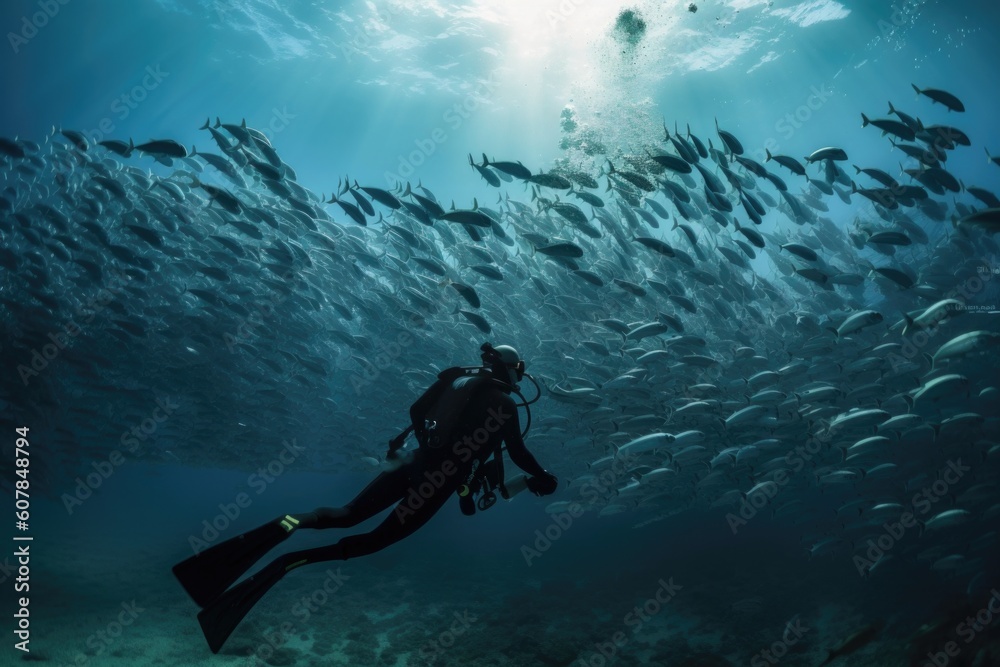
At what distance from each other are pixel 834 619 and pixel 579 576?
8.09 m

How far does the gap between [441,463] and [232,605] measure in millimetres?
1769

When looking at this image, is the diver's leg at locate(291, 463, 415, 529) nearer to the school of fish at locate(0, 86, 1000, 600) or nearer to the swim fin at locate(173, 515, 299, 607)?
the swim fin at locate(173, 515, 299, 607)

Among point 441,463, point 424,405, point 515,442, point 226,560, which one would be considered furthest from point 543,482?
point 226,560

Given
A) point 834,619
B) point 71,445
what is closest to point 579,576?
point 834,619

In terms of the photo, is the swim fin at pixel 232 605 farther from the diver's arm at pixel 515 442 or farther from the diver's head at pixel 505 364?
the diver's head at pixel 505 364

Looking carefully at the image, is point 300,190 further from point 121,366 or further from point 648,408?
point 121,366

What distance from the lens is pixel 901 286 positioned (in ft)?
28.2

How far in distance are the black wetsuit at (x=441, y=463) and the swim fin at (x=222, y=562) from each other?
0.43 meters

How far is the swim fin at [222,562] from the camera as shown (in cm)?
346

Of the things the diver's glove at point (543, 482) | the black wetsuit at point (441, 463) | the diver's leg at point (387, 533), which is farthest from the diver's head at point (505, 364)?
the diver's leg at point (387, 533)

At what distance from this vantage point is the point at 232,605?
11.4 feet

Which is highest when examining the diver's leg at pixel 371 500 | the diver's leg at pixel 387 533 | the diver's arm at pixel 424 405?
the diver's arm at pixel 424 405

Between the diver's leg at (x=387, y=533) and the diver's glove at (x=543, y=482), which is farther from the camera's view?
the diver's glove at (x=543, y=482)

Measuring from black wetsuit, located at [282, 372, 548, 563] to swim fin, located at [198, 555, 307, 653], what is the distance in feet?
1.45
